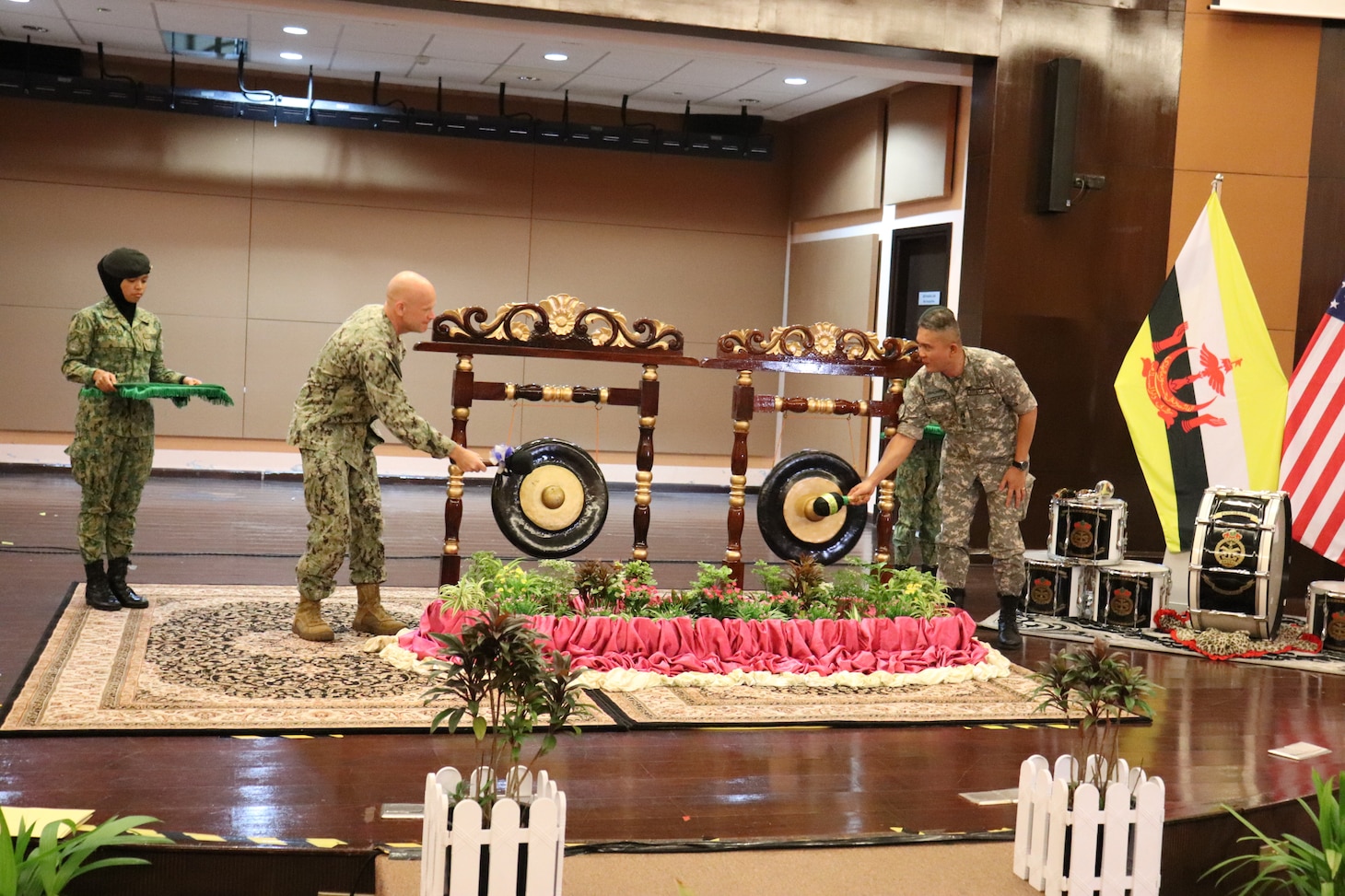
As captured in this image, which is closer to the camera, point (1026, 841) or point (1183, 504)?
point (1026, 841)

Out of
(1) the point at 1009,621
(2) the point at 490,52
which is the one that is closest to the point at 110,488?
(1) the point at 1009,621

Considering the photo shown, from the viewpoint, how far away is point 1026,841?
2.97 meters

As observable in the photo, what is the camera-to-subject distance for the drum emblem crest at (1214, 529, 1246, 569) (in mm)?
5953

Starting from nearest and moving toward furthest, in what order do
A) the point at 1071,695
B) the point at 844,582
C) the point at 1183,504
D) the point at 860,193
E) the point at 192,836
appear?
the point at 192,836
the point at 1071,695
the point at 844,582
the point at 1183,504
the point at 860,193

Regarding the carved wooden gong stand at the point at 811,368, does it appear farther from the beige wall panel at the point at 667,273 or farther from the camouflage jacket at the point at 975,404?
the beige wall panel at the point at 667,273

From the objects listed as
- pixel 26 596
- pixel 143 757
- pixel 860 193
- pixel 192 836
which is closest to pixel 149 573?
pixel 26 596

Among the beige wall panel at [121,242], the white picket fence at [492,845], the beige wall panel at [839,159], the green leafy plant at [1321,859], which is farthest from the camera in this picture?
the beige wall panel at [121,242]

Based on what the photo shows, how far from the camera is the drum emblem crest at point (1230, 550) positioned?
19.5 feet

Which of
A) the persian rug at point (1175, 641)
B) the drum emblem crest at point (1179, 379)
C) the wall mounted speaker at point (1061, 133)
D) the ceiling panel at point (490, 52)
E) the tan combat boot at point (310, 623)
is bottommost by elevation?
the persian rug at point (1175, 641)

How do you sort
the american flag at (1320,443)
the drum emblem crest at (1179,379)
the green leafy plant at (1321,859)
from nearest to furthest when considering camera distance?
1. the green leafy plant at (1321,859)
2. the american flag at (1320,443)
3. the drum emblem crest at (1179,379)

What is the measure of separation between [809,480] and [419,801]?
2835mm

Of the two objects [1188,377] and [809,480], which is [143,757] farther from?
[1188,377]

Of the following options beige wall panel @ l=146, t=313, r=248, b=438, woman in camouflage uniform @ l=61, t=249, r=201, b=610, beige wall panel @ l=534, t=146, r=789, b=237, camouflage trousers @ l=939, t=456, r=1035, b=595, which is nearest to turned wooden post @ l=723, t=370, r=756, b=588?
camouflage trousers @ l=939, t=456, r=1035, b=595

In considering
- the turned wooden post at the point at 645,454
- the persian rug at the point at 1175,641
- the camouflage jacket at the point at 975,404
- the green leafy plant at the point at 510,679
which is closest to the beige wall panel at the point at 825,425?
the persian rug at the point at 1175,641
